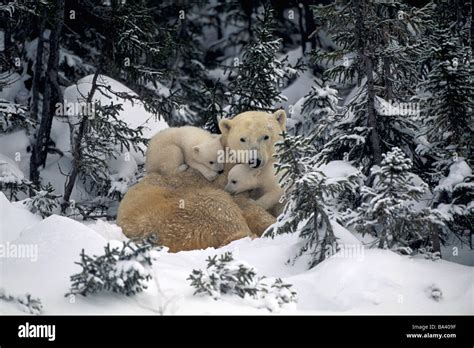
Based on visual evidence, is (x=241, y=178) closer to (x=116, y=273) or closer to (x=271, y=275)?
(x=271, y=275)

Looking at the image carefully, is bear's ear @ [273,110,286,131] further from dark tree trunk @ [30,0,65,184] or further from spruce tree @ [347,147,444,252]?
dark tree trunk @ [30,0,65,184]

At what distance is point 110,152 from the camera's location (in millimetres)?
9453

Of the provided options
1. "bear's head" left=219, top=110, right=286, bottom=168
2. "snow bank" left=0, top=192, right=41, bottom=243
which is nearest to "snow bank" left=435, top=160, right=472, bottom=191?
"bear's head" left=219, top=110, right=286, bottom=168

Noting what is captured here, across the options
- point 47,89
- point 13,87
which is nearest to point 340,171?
point 47,89

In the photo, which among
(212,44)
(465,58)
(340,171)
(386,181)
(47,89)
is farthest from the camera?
(212,44)

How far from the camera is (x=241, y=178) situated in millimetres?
8102

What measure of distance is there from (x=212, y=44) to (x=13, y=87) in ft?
25.6

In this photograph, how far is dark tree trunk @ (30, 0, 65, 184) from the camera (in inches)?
391

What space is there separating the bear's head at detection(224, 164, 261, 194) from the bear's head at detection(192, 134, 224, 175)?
0.31 metres

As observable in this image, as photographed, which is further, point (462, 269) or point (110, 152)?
point (110, 152)

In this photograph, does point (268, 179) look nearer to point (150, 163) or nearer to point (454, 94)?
point (150, 163)

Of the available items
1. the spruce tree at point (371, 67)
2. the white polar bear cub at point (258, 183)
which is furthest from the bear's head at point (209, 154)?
the spruce tree at point (371, 67)

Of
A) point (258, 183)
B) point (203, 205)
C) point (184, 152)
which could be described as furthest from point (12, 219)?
point (258, 183)

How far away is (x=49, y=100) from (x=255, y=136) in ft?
11.7
